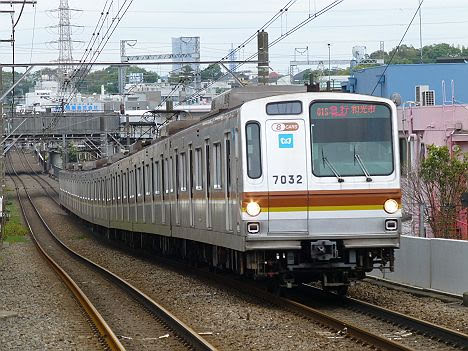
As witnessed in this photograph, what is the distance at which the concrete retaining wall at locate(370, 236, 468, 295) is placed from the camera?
50.6ft

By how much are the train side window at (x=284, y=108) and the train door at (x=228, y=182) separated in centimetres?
96

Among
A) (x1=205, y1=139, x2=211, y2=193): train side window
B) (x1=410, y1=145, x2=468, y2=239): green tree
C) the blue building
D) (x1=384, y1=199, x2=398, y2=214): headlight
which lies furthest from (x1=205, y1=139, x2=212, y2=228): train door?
the blue building

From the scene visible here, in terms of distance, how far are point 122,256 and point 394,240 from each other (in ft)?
58.9

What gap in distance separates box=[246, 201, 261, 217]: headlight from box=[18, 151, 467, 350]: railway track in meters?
1.25

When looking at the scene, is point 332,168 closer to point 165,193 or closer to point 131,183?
point 165,193

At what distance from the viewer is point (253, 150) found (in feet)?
47.8

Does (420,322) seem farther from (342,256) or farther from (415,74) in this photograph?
(415,74)

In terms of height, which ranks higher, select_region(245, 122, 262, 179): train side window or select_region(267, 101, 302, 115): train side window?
select_region(267, 101, 302, 115): train side window

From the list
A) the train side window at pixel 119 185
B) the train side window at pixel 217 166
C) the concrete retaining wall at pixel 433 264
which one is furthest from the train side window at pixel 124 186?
the train side window at pixel 217 166

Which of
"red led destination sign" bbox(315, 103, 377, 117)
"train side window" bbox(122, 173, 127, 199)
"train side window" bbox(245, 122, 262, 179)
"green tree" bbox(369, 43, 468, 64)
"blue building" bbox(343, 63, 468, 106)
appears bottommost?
"train side window" bbox(122, 173, 127, 199)

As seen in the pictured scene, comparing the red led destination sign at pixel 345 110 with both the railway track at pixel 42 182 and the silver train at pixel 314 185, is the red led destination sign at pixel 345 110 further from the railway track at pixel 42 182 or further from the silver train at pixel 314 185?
the railway track at pixel 42 182

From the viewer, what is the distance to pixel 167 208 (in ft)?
75.0

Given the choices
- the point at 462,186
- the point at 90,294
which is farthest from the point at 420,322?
the point at 462,186

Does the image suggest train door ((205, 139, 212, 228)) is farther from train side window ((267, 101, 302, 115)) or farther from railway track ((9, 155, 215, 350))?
train side window ((267, 101, 302, 115))
